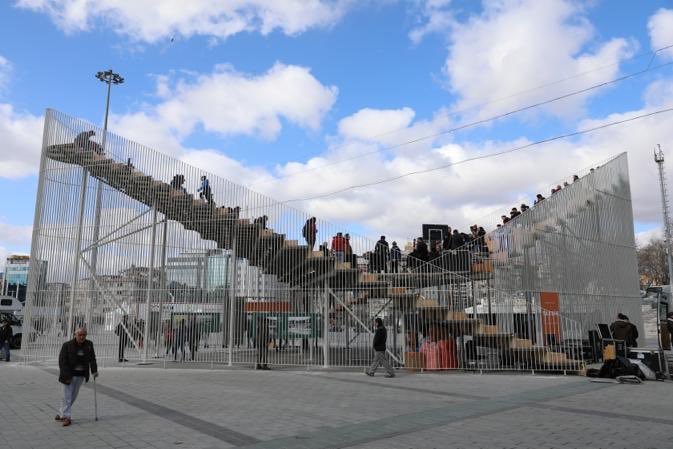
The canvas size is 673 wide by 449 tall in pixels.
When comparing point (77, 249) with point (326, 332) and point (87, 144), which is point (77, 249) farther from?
point (326, 332)

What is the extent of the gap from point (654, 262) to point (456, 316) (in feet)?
230

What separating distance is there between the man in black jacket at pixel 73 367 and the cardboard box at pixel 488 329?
10.2 m

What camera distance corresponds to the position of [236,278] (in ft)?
56.6

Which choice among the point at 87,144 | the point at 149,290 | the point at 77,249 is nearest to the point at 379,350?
the point at 149,290

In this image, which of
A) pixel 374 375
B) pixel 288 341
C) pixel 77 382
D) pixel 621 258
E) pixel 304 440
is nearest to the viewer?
pixel 304 440

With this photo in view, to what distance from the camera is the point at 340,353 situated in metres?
17.5

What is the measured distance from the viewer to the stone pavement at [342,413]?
7230mm

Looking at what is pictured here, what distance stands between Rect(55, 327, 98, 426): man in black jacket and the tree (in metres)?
76.0

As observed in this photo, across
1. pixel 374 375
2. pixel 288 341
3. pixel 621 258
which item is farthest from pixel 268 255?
pixel 621 258

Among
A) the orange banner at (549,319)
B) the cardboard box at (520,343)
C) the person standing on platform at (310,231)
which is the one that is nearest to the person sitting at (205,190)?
the person standing on platform at (310,231)

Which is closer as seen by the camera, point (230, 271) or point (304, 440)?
point (304, 440)

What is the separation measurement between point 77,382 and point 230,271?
347 inches

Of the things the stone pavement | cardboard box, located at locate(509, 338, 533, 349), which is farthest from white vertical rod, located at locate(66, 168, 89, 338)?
cardboard box, located at locate(509, 338, 533, 349)

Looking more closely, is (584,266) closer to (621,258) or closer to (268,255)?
(621,258)
